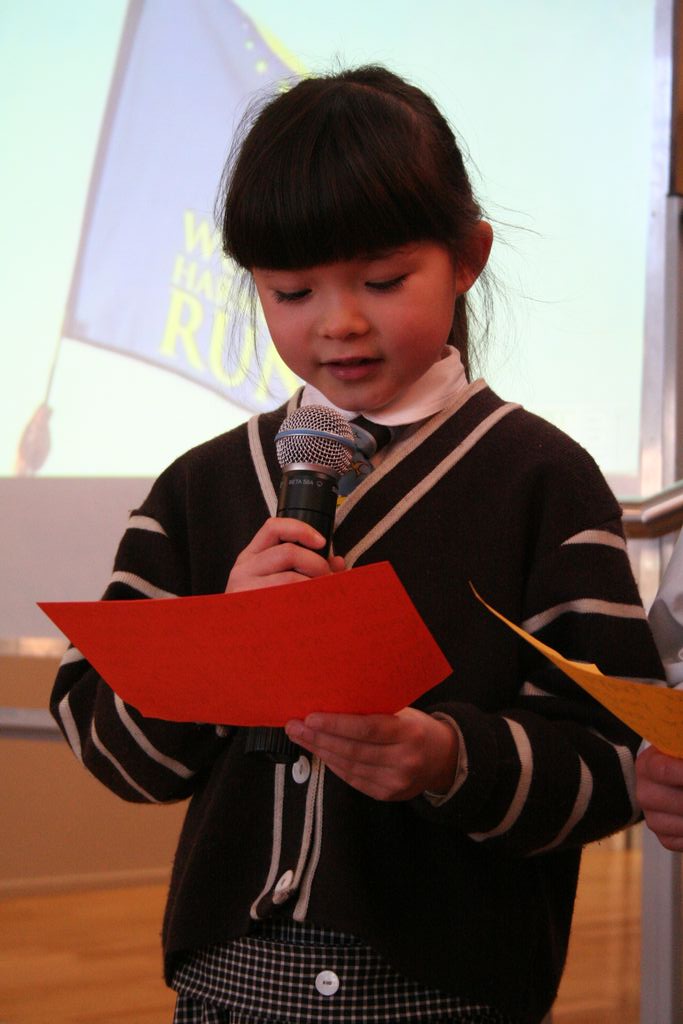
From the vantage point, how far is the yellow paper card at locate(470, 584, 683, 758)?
618 millimetres

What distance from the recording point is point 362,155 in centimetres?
87

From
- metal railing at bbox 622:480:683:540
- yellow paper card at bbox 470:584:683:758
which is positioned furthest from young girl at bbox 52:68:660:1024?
metal railing at bbox 622:480:683:540

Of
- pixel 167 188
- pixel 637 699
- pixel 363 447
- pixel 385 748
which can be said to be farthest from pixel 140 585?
pixel 167 188

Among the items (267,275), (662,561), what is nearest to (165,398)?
(662,561)

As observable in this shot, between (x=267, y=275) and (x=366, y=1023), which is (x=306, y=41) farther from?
(x=366, y=1023)

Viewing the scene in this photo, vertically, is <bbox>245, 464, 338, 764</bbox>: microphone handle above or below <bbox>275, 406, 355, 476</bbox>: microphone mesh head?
below

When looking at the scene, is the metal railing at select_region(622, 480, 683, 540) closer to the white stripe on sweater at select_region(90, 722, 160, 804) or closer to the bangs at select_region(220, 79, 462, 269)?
the bangs at select_region(220, 79, 462, 269)

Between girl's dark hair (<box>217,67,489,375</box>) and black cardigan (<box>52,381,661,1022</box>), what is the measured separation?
6.4 inches

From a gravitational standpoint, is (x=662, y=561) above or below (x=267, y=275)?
below

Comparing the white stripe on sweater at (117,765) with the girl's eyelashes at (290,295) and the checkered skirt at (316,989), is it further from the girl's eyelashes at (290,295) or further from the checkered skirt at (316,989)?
the girl's eyelashes at (290,295)

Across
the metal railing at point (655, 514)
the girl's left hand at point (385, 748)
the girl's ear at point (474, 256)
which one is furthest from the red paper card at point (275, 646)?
the metal railing at point (655, 514)

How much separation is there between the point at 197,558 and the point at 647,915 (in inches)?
37.5

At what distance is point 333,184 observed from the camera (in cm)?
86

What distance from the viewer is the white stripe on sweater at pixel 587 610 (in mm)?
839
